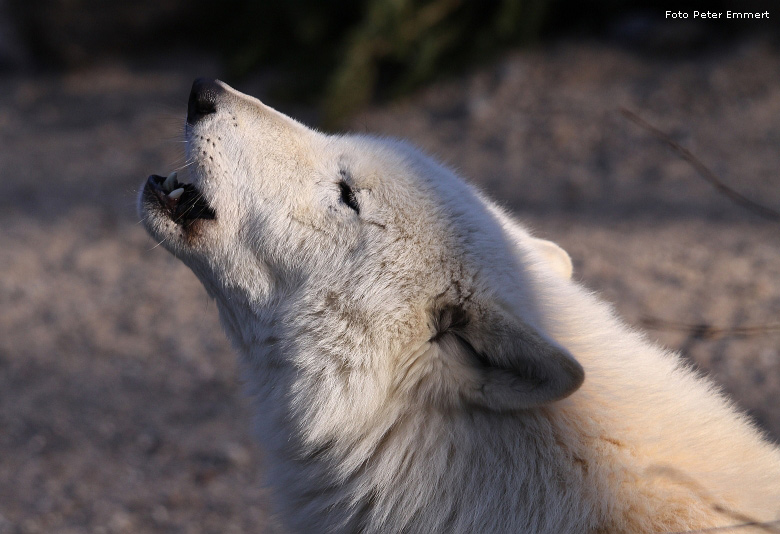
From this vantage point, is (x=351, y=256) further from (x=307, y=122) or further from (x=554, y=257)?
(x=307, y=122)

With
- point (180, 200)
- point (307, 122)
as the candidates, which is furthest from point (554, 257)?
point (307, 122)

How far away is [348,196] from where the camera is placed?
2.53m

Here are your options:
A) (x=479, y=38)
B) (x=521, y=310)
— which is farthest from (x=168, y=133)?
(x=521, y=310)

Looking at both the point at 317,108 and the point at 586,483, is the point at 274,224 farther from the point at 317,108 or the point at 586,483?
the point at 317,108

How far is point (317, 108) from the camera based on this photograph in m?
8.05

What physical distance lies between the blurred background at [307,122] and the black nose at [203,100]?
17.8 inches

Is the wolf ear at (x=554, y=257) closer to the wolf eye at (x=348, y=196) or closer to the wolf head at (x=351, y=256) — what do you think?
the wolf head at (x=351, y=256)

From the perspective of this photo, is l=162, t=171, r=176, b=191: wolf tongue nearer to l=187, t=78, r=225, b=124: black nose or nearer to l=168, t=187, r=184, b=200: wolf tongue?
l=168, t=187, r=184, b=200: wolf tongue

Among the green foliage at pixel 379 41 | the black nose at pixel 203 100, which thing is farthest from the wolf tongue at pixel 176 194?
the green foliage at pixel 379 41

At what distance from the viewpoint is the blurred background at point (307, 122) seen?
4309 mm

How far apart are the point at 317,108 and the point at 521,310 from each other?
6234mm

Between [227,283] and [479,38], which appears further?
[479,38]

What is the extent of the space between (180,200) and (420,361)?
1076mm

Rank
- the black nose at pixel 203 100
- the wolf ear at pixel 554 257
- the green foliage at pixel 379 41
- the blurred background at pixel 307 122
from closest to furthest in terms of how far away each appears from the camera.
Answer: the black nose at pixel 203 100 < the wolf ear at pixel 554 257 < the blurred background at pixel 307 122 < the green foliage at pixel 379 41
